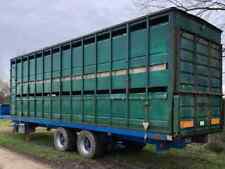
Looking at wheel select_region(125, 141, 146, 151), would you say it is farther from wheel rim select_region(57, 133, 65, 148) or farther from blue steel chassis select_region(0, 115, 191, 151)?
wheel rim select_region(57, 133, 65, 148)

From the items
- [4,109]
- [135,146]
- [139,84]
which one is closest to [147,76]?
[139,84]

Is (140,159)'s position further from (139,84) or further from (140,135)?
(139,84)

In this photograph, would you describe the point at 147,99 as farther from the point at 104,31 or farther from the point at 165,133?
the point at 104,31

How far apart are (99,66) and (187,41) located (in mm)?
2771

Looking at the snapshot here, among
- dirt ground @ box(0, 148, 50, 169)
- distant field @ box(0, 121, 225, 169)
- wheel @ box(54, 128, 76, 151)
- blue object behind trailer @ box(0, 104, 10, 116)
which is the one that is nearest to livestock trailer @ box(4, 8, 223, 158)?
wheel @ box(54, 128, 76, 151)

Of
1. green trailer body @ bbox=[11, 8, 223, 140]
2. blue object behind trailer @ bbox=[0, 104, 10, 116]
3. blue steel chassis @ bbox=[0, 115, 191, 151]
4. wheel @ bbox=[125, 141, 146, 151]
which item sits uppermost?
green trailer body @ bbox=[11, 8, 223, 140]

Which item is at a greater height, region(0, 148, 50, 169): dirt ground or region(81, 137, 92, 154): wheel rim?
region(81, 137, 92, 154): wheel rim

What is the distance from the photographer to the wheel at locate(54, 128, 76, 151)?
30.8 ft

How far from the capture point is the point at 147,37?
671cm

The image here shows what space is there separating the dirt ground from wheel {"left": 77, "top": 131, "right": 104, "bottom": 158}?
1.42 m

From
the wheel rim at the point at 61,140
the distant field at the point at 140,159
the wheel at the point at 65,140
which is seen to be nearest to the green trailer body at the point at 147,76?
the wheel at the point at 65,140

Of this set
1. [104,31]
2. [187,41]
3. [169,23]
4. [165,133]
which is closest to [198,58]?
[187,41]

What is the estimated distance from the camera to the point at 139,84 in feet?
22.6

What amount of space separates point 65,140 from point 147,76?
14.4 feet
